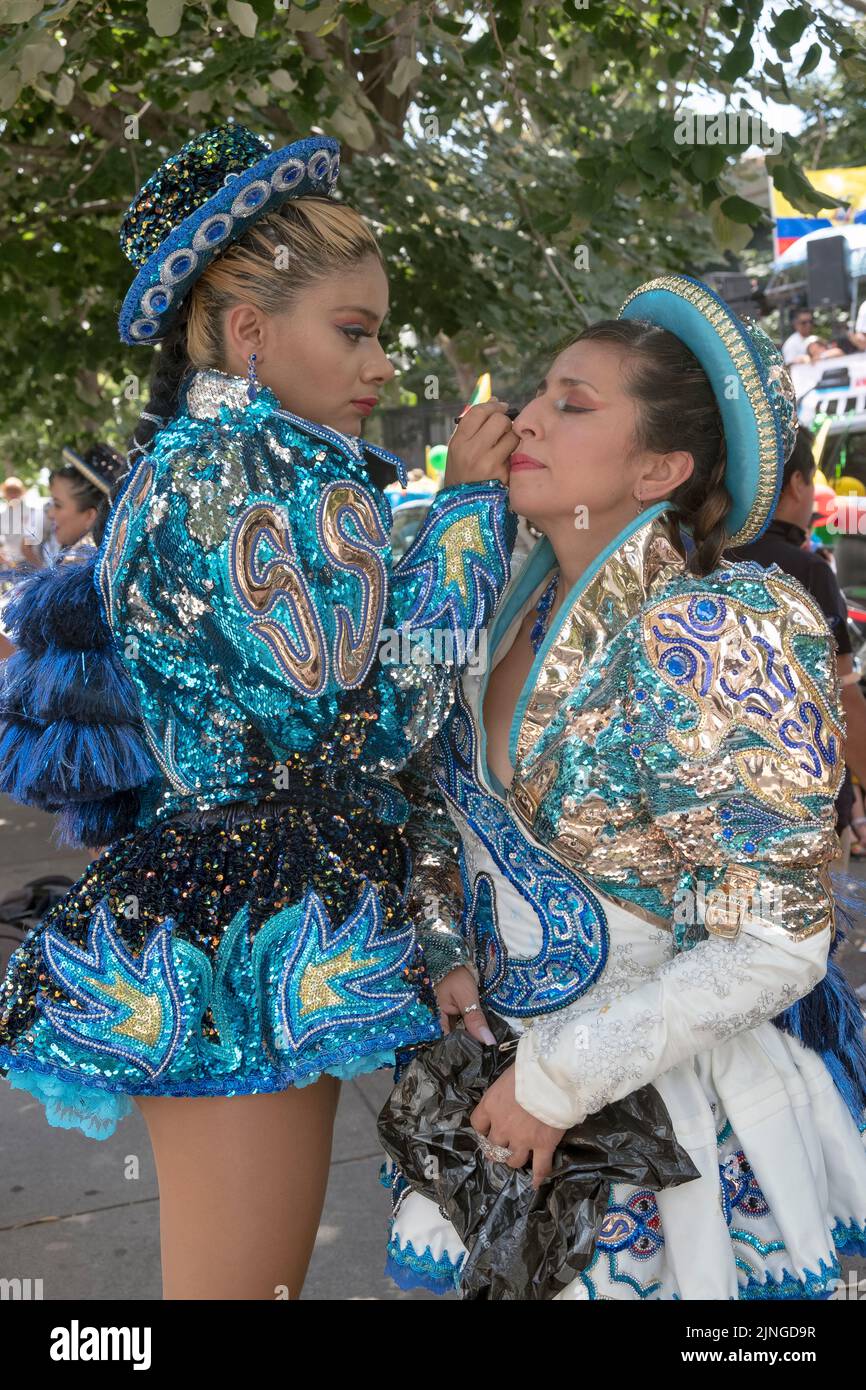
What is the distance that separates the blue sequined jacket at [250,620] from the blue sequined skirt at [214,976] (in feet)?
0.30

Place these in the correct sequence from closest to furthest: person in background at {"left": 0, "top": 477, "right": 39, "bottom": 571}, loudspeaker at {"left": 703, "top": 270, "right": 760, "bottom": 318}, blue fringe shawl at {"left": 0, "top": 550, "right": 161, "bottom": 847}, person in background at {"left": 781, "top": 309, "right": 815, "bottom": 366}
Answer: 1. blue fringe shawl at {"left": 0, "top": 550, "right": 161, "bottom": 847}
2. person in background at {"left": 0, "top": 477, "right": 39, "bottom": 571}
3. person in background at {"left": 781, "top": 309, "right": 815, "bottom": 366}
4. loudspeaker at {"left": 703, "top": 270, "right": 760, "bottom": 318}

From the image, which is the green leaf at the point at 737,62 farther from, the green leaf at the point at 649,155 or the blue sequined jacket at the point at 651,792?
the blue sequined jacket at the point at 651,792

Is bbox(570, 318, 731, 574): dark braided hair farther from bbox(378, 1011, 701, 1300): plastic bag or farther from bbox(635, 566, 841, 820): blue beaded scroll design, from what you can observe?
bbox(378, 1011, 701, 1300): plastic bag

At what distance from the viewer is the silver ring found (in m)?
1.69

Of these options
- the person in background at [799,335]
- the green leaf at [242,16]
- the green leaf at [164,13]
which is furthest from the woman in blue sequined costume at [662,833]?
the person in background at [799,335]

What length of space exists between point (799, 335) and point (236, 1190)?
1242 centimetres

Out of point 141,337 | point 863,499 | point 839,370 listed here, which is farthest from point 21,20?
point 839,370

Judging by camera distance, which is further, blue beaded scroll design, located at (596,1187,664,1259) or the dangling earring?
the dangling earring

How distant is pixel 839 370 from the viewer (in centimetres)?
1207

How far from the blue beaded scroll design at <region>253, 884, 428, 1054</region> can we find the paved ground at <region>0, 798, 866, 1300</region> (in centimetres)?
162

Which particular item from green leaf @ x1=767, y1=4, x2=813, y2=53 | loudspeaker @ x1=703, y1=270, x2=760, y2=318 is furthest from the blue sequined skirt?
loudspeaker @ x1=703, y1=270, x2=760, y2=318

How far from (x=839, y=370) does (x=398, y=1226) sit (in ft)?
37.6

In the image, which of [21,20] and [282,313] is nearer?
[282,313]

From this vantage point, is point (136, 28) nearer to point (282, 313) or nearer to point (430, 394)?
point (430, 394)
